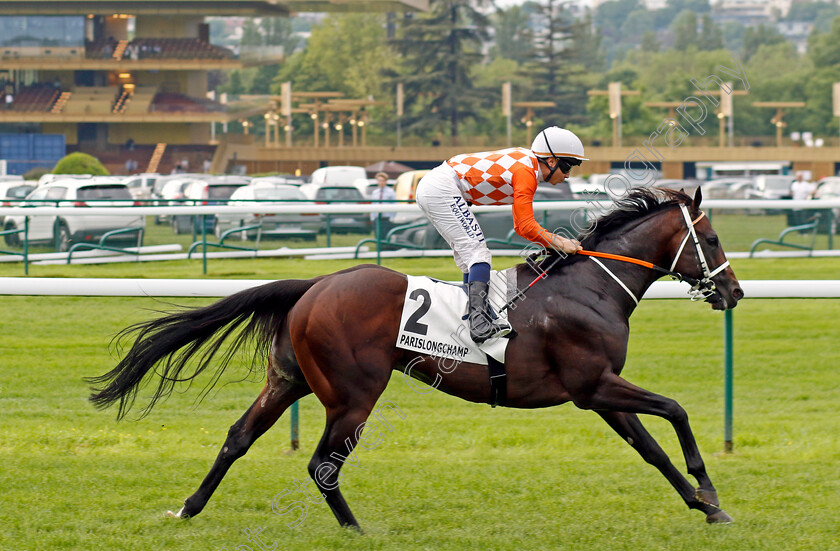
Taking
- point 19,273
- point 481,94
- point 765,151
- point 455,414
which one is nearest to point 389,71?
point 481,94

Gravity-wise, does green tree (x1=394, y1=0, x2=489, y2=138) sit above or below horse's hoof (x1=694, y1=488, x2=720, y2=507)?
above

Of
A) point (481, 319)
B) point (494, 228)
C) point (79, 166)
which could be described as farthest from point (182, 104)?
point (481, 319)

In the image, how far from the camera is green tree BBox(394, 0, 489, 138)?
186 feet

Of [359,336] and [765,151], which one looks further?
[765,151]

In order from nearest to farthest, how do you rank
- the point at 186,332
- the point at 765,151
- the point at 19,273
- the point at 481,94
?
the point at 186,332 < the point at 19,273 < the point at 765,151 < the point at 481,94

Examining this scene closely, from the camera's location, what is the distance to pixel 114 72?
51.9 m

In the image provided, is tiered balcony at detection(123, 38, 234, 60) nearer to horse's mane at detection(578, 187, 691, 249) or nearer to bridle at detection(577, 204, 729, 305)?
horse's mane at detection(578, 187, 691, 249)

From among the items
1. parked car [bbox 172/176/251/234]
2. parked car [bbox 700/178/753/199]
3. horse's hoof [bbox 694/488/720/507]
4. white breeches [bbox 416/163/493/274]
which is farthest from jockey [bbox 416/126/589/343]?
parked car [bbox 700/178/753/199]

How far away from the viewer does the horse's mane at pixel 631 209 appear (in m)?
4.38

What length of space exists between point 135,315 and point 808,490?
17.6 feet

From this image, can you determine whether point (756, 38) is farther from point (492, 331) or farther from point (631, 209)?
point (492, 331)

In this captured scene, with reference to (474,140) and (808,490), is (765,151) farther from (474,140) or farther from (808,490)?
(808,490)

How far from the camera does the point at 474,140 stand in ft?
177

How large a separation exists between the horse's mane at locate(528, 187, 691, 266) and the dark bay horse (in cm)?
7
